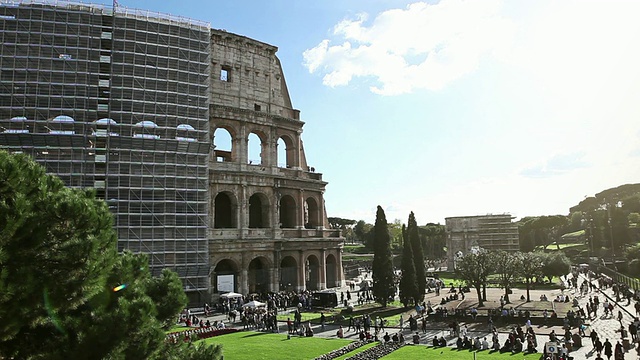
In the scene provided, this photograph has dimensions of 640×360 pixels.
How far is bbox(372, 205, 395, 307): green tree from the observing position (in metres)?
36.4

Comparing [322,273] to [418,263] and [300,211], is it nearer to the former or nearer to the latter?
[300,211]

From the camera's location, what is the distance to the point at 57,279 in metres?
7.68

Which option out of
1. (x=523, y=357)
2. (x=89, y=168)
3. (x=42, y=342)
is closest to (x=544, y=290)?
(x=523, y=357)

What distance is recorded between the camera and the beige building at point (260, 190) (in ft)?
131

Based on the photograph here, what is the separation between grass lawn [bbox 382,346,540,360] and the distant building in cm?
5146

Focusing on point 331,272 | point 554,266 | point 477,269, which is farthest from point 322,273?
point 554,266

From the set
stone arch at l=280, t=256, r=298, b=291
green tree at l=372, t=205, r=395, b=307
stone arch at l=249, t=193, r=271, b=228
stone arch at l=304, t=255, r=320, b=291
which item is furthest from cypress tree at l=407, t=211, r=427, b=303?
stone arch at l=249, t=193, r=271, b=228

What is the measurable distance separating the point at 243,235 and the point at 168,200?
313 inches

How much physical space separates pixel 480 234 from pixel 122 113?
5877 centimetres

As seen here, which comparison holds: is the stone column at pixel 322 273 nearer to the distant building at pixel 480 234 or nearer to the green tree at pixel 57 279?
the distant building at pixel 480 234

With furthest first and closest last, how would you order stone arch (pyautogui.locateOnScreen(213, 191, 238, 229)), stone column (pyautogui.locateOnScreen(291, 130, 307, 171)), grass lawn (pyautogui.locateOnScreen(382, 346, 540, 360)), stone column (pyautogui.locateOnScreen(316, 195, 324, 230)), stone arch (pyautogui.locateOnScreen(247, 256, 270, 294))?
stone column (pyautogui.locateOnScreen(316, 195, 324, 230)) < stone column (pyautogui.locateOnScreen(291, 130, 307, 171)) < stone arch (pyautogui.locateOnScreen(213, 191, 238, 229)) < stone arch (pyautogui.locateOnScreen(247, 256, 270, 294)) < grass lawn (pyautogui.locateOnScreen(382, 346, 540, 360))

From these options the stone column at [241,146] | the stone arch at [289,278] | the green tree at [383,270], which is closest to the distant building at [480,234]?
the stone arch at [289,278]

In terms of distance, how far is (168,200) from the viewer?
34531 millimetres

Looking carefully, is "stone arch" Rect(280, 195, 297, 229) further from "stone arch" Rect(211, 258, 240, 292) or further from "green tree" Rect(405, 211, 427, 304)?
"green tree" Rect(405, 211, 427, 304)
